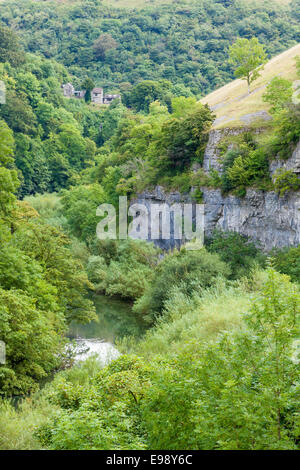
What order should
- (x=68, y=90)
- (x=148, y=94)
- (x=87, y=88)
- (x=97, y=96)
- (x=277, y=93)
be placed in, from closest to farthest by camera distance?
(x=277, y=93) → (x=148, y=94) → (x=68, y=90) → (x=87, y=88) → (x=97, y=96)

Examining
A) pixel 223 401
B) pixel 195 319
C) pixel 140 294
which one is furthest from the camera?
pixel 140 294

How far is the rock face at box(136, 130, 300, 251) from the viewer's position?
26.1 m

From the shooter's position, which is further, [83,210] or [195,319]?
[83,210]

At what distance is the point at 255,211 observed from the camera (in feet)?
94.6

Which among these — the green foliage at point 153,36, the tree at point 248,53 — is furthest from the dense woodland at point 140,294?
the green foliage at point 153,36

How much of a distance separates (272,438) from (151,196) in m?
31.2

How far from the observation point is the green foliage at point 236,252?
26.6m

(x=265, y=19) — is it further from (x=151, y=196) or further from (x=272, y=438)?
(x=272, y=438)

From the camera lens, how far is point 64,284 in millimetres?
22719

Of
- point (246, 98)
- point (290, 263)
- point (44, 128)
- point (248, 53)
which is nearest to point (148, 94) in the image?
point (44, 128)

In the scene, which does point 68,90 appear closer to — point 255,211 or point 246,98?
point 246,98

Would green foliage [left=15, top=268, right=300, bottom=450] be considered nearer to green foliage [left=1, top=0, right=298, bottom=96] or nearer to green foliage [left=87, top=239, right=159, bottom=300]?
green foliage [left=87, top=239, right=159, bottom=300]

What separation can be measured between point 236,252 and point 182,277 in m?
3.87

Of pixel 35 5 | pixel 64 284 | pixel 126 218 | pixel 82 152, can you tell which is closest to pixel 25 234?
pixel 64 284
